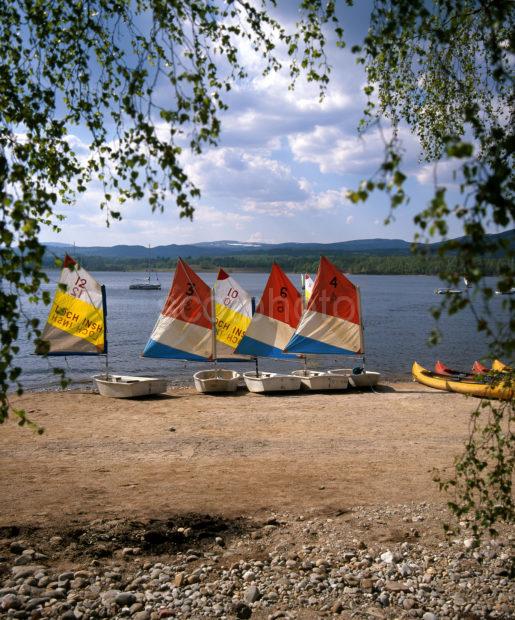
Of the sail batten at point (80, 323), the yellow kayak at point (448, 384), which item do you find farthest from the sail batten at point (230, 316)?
the yellow kayak at point (448, 384)

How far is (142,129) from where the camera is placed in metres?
4.34

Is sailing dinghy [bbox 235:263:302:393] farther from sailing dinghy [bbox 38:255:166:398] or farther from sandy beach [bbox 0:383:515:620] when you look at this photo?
sandy beach [bbox 0:383:515:620]

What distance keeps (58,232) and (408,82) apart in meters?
4.79

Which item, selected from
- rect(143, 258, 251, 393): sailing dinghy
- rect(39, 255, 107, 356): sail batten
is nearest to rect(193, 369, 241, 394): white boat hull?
rect(143, 258, 251, 393): sailing dinghy

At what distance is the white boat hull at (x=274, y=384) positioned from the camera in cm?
2259

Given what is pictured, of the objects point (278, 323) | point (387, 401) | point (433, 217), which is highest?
point (433, 217)

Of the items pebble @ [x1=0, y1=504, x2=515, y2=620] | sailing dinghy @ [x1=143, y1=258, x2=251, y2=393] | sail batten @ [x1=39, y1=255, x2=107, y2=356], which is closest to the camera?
pebble @ [x1=0, y1=504, x2=515, y2=620]

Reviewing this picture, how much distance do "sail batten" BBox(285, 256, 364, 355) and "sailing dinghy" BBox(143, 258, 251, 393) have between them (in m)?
3.19

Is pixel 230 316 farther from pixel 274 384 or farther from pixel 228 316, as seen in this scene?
pixel 274 384

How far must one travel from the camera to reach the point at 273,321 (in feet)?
79.9

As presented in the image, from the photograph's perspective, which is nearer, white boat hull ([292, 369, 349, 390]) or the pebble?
the pebble

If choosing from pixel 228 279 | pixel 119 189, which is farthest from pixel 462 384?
pixel 119 189

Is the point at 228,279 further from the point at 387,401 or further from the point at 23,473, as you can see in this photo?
the point at 23,473

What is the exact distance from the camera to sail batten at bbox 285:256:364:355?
77.4 ft
